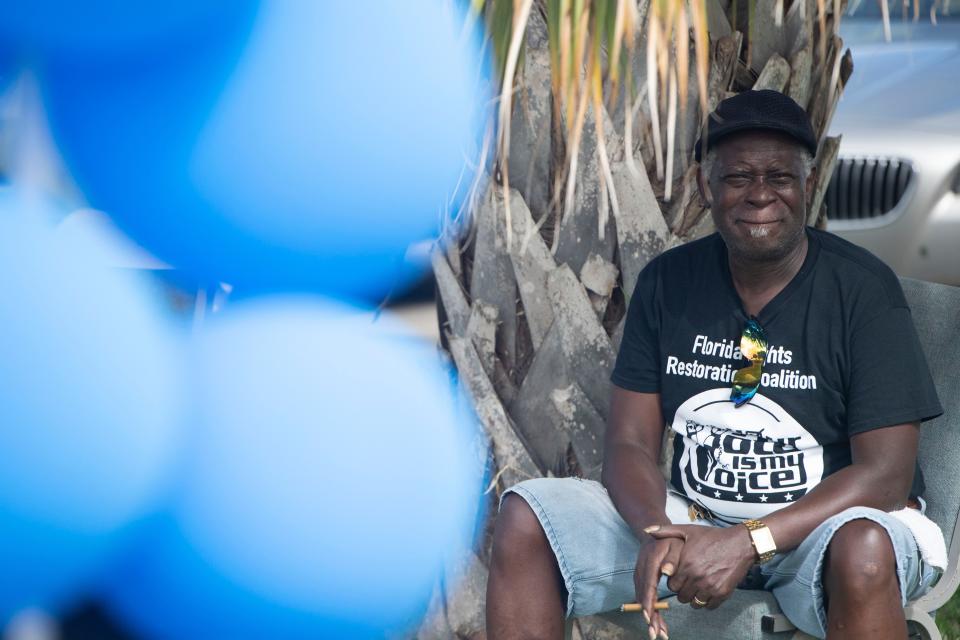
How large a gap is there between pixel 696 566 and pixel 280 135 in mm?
1089

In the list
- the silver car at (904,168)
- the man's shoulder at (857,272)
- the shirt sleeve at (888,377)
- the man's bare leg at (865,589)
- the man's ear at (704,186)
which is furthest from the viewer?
the silver car at (904,168)

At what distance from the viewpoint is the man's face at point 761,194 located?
7.96ft

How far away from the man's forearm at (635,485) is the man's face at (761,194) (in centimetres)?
47

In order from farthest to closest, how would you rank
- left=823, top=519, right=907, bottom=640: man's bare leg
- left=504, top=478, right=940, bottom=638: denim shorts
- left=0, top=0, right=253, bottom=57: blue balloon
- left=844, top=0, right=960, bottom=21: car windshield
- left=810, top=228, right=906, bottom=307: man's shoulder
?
left=844, top=0, right=960, bottom=21: car windshield, left=810, top=228, right=906, bottom=307: man's shoulder, left=504, top=478, right=940, bottom=638: denim shorts, left=823, top=519, right=907, bottom=640: man's bare leg, left=0, top=0, right=253, bottom=57: blue balloon

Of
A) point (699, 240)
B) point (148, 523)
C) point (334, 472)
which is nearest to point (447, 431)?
point (334, 472)

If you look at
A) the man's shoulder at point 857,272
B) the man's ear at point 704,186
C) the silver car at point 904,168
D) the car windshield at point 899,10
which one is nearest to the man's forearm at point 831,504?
the man's shoulder at point 857,272

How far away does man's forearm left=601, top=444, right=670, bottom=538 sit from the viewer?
7.80ft

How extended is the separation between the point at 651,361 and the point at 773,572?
501 mm

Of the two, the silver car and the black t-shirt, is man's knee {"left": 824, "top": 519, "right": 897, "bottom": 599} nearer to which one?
the black t-shirt

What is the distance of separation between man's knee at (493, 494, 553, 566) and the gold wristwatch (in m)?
0.41

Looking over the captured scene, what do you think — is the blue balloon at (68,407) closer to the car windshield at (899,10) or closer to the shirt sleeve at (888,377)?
the shirt sleeve at (888,377)

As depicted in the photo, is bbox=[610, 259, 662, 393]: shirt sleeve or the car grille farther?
the car grille

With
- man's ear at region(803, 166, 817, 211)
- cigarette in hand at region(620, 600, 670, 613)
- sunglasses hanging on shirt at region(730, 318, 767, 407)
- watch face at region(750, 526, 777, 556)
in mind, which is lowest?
cigarette in hand at region(620, 600, 670, 613)

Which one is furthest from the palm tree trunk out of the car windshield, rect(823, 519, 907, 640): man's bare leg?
the car windshield
